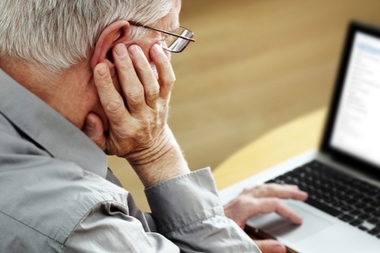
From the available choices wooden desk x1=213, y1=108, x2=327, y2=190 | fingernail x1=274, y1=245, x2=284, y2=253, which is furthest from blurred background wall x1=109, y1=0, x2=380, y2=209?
fingernail x1=274, y1=245, x2=284, y2=253

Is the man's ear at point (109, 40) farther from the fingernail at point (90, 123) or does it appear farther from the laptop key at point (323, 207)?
the laptop key at point (323, 207)

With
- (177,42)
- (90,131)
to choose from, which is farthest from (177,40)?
(90,131)

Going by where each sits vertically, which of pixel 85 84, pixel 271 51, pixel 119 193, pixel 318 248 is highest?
pixel 271 51

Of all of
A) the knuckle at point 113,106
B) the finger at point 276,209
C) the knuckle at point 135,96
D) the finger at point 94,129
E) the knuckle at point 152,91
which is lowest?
the finger at point 276,209

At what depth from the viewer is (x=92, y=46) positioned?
0.63m

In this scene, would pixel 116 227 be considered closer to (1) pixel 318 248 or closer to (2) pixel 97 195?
(2) pixel 97 195

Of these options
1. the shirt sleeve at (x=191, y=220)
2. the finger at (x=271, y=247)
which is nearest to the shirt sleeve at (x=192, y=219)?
the shirt sleeve at (x=191, y=220)

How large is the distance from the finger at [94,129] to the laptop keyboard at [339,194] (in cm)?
58

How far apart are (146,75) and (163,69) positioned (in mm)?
46

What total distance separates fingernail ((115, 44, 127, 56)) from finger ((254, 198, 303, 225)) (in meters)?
0.51

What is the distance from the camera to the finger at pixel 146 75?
27.3 inches

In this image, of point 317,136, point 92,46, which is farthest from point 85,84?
point 317,136

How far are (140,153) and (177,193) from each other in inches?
4.3

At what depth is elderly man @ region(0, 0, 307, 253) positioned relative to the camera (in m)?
0.54
